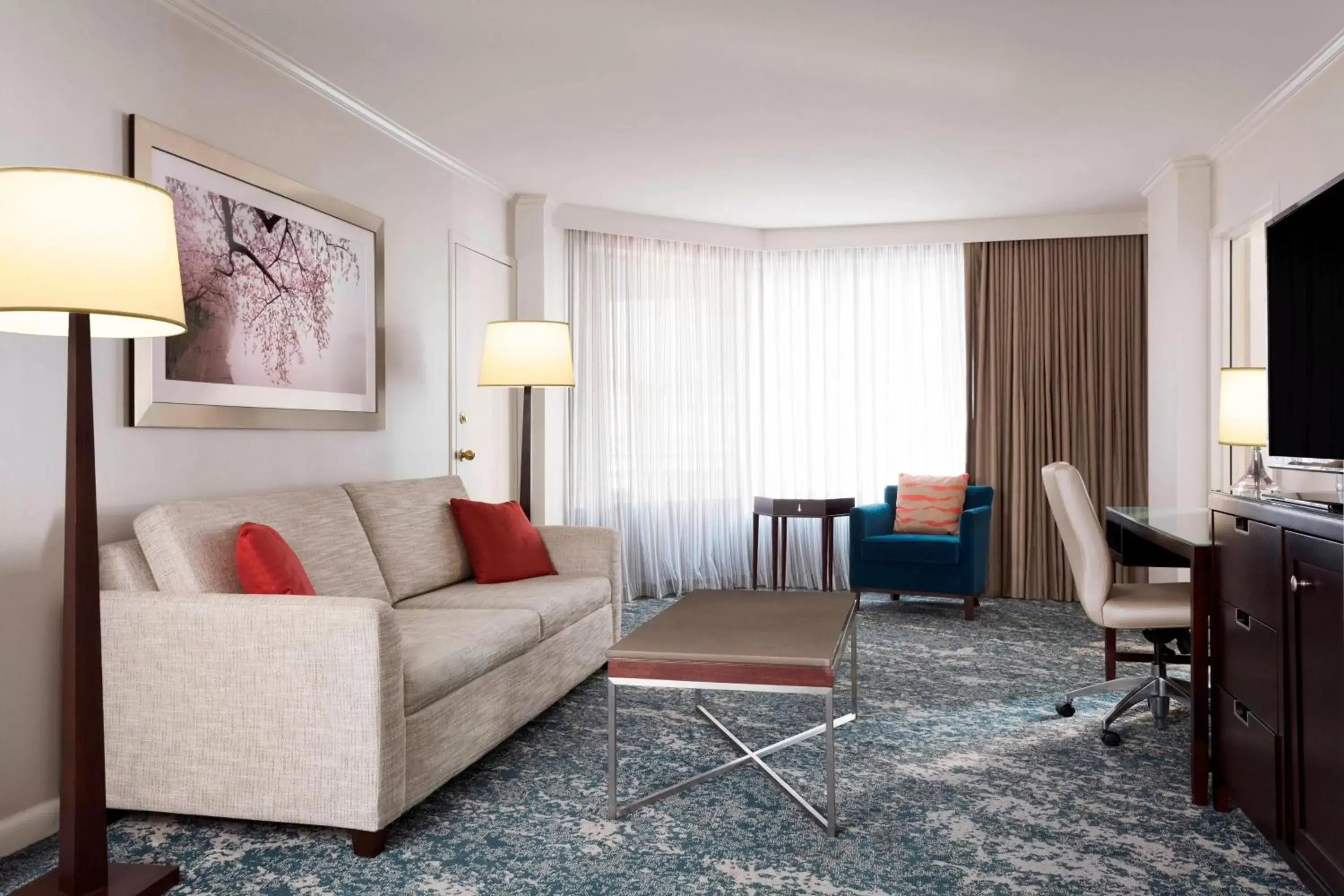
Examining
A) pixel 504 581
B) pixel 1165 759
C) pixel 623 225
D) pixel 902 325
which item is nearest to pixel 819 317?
pixel 902 325

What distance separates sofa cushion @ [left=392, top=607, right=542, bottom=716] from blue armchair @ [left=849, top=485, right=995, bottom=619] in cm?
282

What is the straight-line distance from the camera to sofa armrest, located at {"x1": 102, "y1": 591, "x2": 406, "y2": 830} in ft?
7.76

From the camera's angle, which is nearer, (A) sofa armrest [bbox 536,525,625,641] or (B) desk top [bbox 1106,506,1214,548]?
(B) desk top [bbox 1106,506,1214,548]

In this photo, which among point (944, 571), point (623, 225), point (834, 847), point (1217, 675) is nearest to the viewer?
point (834, 847)

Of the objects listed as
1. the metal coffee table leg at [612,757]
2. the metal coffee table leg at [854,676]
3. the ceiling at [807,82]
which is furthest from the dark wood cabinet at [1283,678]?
the ceiling at [807,82]

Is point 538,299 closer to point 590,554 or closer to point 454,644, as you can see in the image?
point 590,554

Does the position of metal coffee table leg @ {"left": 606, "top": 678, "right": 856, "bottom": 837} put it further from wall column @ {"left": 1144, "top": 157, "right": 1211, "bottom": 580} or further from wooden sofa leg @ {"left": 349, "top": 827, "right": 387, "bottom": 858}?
wall column @ {"left": 1144, "top": 157, "right": 1211, "bottom": 580}

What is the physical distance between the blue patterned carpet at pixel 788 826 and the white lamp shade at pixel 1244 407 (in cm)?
112

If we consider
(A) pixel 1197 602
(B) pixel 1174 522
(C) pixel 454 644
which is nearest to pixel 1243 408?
(B) pixel 1174 522

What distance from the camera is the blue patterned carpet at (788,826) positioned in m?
2.27

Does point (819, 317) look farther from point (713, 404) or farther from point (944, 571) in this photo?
point (944, 571)

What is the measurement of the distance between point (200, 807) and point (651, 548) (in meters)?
3.99

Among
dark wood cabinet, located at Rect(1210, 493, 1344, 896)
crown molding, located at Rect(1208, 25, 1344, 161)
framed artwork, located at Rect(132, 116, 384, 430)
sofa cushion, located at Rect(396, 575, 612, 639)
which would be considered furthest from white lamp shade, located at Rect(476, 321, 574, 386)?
crown molding, located at Rect(1208, 25, 1344, 161)

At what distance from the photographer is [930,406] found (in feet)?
21.4
